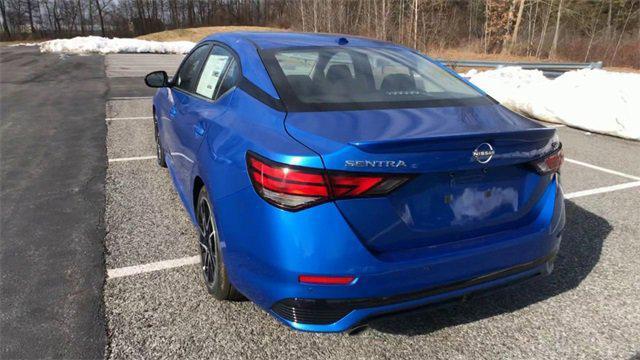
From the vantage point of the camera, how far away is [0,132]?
22.9ft

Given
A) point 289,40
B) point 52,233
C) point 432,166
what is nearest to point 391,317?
point 432,166

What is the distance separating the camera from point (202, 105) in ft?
10.3

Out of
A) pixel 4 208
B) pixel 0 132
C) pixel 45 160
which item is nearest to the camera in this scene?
pixel 4 208

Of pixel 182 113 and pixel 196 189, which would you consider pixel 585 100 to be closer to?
pixel 182 113

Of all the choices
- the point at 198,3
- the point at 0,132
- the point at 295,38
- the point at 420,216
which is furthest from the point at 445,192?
the point at 198,3

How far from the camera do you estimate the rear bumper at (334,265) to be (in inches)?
76.2

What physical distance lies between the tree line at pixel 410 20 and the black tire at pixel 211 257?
23181mm

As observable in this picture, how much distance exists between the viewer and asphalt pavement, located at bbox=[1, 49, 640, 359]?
8.07 feet

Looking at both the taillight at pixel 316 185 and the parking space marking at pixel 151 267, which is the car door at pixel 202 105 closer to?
the parking space marking at pixel 151 267

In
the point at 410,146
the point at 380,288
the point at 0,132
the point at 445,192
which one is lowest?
the point at 0,132

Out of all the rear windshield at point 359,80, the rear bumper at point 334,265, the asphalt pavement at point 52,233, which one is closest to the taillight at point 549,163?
the rear bumper at point 334,265

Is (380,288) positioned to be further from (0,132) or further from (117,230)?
(0,132)

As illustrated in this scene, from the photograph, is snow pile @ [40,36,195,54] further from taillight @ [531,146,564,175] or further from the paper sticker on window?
taillight @ [531,146,564,175]

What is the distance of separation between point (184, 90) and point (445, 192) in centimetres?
252
